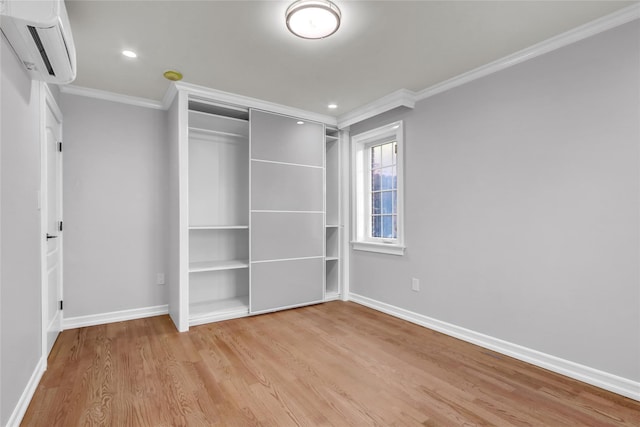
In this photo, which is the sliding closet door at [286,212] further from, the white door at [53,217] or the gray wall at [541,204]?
the white door at [53,217]

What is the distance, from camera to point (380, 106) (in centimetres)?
370

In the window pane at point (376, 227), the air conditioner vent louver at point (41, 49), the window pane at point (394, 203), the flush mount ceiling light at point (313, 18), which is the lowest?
the window pane at point (376, 227)

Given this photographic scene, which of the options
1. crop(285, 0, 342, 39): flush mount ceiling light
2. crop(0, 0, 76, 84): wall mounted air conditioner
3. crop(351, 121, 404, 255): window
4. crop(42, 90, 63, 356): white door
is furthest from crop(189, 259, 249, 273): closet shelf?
crop(285, 0, 342, 39): flush mount ceiling light

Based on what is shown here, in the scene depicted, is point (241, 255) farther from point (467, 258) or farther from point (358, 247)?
point (467, 258)

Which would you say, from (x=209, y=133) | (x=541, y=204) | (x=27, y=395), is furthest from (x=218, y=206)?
(x=541, y=204)

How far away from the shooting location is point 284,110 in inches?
154

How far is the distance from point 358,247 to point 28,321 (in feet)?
10.7

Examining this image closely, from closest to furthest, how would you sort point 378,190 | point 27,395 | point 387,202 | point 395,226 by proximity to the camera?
point 27,395
point 395,226
point 387,202
point 378,190

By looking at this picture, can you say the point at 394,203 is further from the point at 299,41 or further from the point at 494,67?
the point at 299,41

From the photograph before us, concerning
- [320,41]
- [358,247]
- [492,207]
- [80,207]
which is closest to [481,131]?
[492,207]

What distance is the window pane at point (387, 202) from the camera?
13.0 feet

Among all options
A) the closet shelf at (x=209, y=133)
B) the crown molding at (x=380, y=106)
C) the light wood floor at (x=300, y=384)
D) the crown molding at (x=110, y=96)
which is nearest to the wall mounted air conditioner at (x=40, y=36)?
the crown molding at (x=110, y=96)

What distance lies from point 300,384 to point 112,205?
2807 mm

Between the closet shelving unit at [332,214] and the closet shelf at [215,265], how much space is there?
1.21 metres
